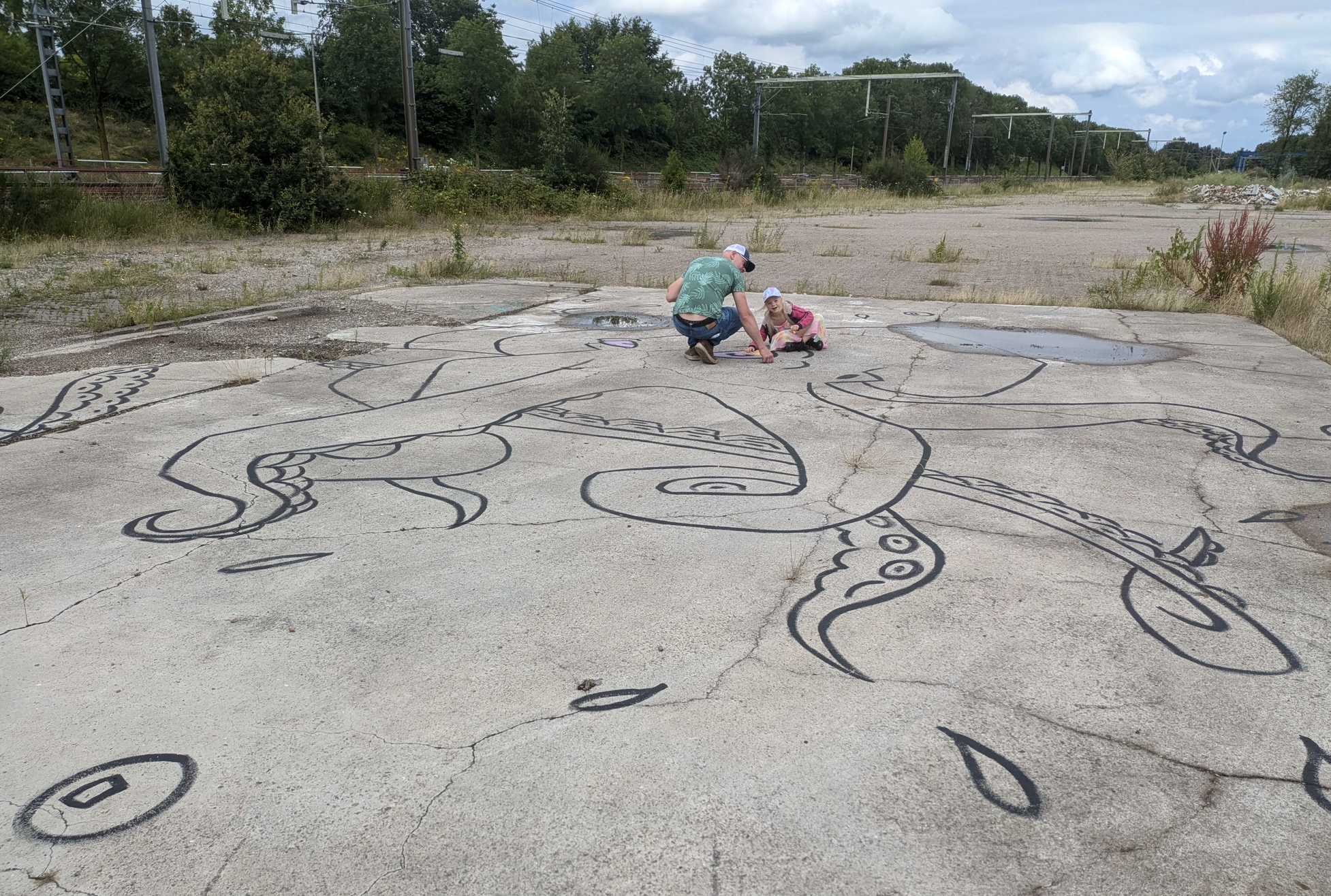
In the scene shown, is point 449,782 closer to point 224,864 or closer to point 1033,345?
point 224,864

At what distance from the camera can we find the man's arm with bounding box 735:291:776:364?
7.17 metres

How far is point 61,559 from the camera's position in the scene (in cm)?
361

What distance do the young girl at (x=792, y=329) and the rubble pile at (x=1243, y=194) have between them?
133 ft

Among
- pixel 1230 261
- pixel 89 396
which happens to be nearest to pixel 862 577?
pixel 89 396

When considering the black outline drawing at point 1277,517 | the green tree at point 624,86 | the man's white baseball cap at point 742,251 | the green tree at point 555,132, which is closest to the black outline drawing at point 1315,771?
the black outline drawing at point 1277,517

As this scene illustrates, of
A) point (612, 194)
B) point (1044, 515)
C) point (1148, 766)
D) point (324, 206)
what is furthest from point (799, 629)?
point (612, 194)

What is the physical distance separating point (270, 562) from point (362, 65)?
59553 mm

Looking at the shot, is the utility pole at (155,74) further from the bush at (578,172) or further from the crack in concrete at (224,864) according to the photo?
the crack in concrete at (224,864)

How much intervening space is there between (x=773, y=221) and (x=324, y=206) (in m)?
13.4

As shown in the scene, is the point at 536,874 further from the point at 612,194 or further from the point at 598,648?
the point at 612,194

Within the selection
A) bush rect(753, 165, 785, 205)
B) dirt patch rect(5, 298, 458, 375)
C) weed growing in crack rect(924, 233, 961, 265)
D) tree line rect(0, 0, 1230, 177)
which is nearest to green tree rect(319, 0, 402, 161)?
tree line rect(0, 0, 1230, 177)

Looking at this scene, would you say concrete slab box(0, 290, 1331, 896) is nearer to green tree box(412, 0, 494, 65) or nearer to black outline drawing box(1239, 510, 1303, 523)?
black outline drawing box(1239, 510, 1303, 523)

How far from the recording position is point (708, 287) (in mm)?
7234

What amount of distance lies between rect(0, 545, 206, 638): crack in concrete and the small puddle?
233 inches
